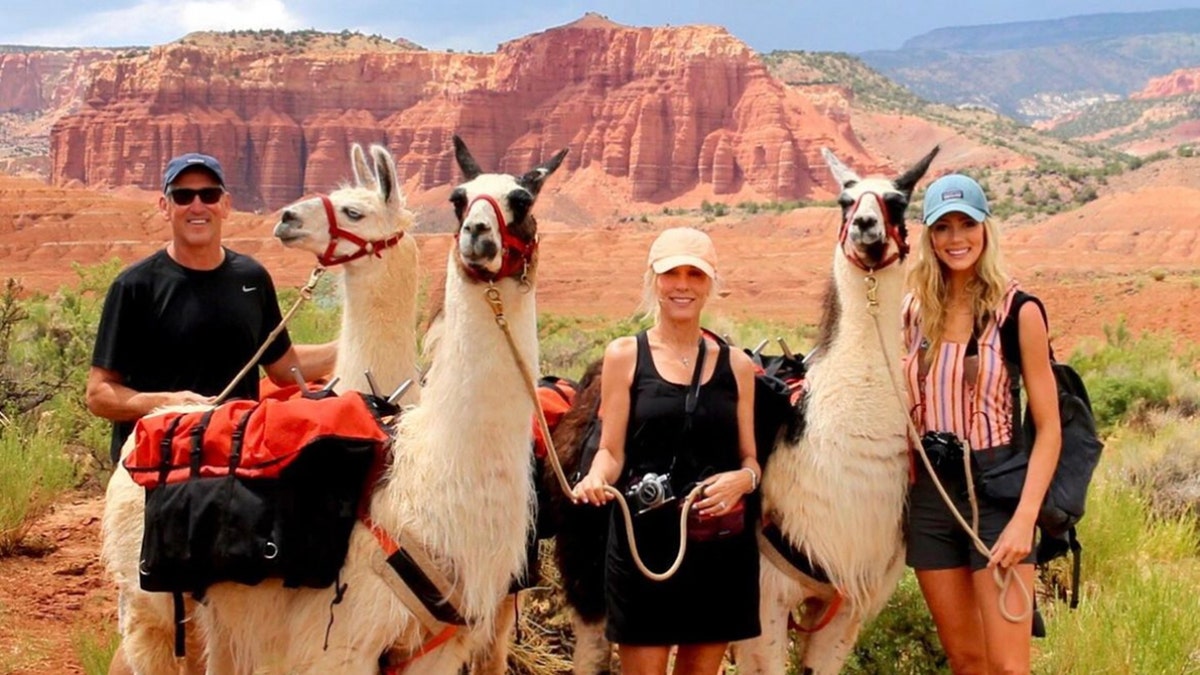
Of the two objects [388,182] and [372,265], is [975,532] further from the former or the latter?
[388,182]

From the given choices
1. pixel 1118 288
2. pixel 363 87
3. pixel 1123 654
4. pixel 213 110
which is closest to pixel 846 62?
pixel 363 87

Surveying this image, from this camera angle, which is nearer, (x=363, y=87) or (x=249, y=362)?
(x=249, y=362)

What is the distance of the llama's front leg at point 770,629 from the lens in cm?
424

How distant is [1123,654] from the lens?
15.8 ft

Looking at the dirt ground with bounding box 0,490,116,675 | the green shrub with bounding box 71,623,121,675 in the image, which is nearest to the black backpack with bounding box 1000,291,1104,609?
the green shrub with bounding box 71,623,121,675

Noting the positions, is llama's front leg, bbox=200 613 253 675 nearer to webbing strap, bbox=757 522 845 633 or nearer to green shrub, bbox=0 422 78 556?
webbing strap, bbox=757 522 845 633

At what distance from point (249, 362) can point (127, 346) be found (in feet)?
1.48

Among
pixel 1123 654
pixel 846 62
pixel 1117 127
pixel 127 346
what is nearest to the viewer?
pixel 127 346

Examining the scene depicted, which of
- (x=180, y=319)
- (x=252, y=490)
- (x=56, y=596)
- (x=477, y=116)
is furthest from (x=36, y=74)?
(x=252, y=490)

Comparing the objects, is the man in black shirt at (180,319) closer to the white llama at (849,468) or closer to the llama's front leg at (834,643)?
the white llama at (849,468)

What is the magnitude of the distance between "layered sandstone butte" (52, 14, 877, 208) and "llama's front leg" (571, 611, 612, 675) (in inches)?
3113

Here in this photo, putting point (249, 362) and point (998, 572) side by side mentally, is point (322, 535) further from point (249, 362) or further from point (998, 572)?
point (998, 572)

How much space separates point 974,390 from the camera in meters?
3.93

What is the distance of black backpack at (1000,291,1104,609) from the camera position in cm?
389
